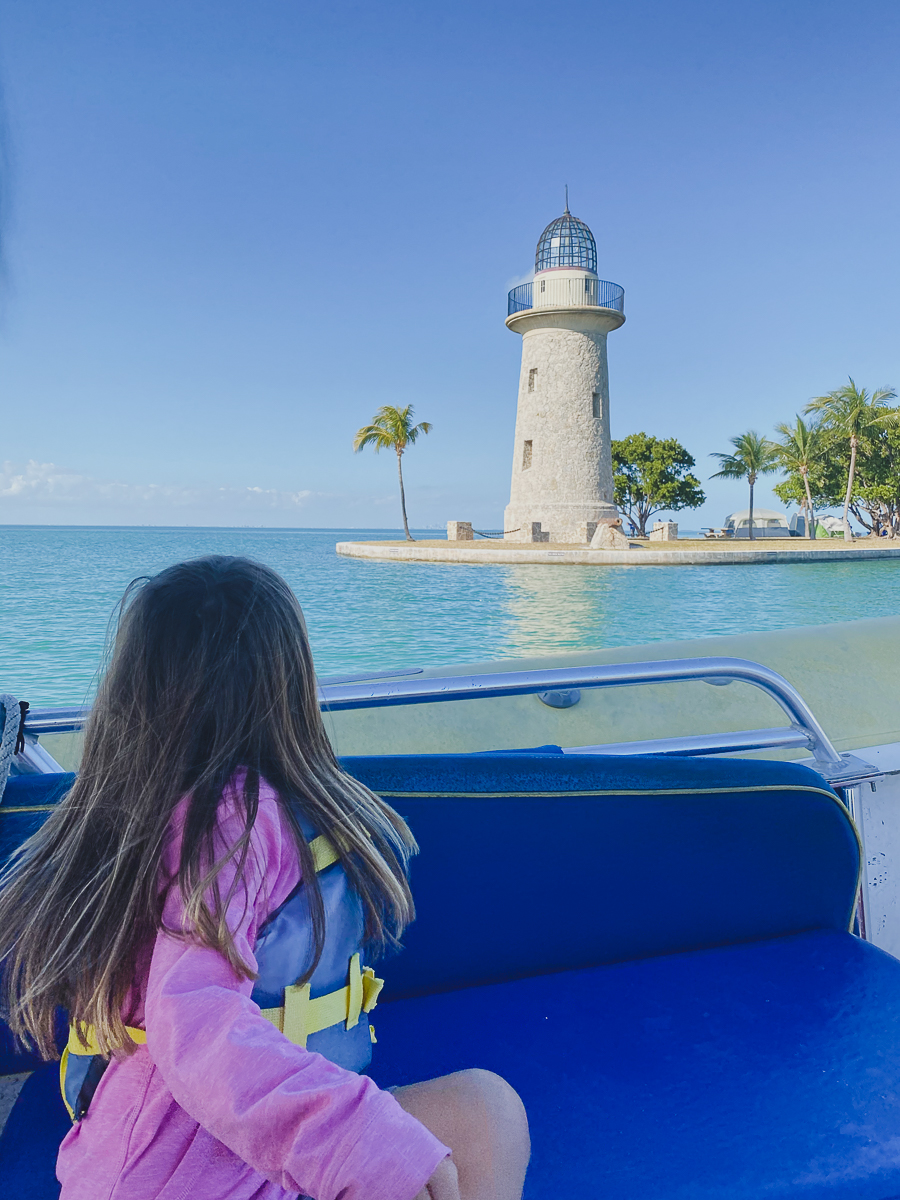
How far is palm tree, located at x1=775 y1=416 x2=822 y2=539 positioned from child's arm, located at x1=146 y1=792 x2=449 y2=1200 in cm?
3602

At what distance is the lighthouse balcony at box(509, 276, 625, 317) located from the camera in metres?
24.2

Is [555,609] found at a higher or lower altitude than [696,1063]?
lower

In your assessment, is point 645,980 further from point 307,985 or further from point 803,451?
point 803,451

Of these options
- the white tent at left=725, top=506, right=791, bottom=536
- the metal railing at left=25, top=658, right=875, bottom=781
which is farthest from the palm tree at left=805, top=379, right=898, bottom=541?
Result: the metal railing at left=25, top=658, right=875, bottom=781

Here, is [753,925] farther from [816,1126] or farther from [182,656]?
[182,656]

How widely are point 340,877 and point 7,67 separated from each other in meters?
1.63

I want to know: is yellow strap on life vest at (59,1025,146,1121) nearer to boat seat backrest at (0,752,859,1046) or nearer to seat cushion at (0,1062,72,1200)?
seat cushion at (0,1062,72,1200)

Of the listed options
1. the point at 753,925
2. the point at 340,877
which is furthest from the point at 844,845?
the point at 340,877

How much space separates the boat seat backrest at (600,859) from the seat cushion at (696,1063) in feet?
0.16

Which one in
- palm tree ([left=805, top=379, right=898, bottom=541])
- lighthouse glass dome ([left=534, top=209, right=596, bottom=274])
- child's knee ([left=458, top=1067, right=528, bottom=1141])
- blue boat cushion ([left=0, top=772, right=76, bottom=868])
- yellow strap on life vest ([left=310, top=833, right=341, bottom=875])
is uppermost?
lighthouse glass dome ([left=534, top=209, right=596, bottom=274])

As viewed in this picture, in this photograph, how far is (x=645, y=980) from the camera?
1449 millimetres

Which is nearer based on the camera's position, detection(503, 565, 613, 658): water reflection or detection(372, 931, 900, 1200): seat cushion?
detection(372, 931, 900, 1200): seat cushion

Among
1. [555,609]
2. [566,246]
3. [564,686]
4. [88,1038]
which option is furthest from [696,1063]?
[566,246]

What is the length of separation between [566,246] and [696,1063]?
27.1 meters
